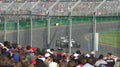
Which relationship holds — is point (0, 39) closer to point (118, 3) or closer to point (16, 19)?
point (16, 19)

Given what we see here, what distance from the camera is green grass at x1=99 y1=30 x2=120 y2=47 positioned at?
2064cm

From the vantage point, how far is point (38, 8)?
23984 mm

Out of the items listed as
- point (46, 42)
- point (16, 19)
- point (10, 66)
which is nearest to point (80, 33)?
point (46, 42)

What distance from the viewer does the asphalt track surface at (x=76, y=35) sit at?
20.8m

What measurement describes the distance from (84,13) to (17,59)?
18.2ft

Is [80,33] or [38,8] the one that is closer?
[80,33]

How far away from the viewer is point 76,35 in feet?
72.1

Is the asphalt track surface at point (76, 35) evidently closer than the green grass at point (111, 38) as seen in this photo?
No

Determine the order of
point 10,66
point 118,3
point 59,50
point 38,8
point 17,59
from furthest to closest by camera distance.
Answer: point 38,8 < point 59,50 < point 118,3 < point 17,59 < point 10,66

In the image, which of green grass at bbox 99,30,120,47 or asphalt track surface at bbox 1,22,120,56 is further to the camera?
asphalt track surface at bbox 1,22,120,56

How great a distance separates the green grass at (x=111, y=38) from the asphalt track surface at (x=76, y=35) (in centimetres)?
15

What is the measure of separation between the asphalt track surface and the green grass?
0.15 meters

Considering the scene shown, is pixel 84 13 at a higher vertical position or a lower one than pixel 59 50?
higher

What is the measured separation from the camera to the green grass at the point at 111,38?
20.6 metres
